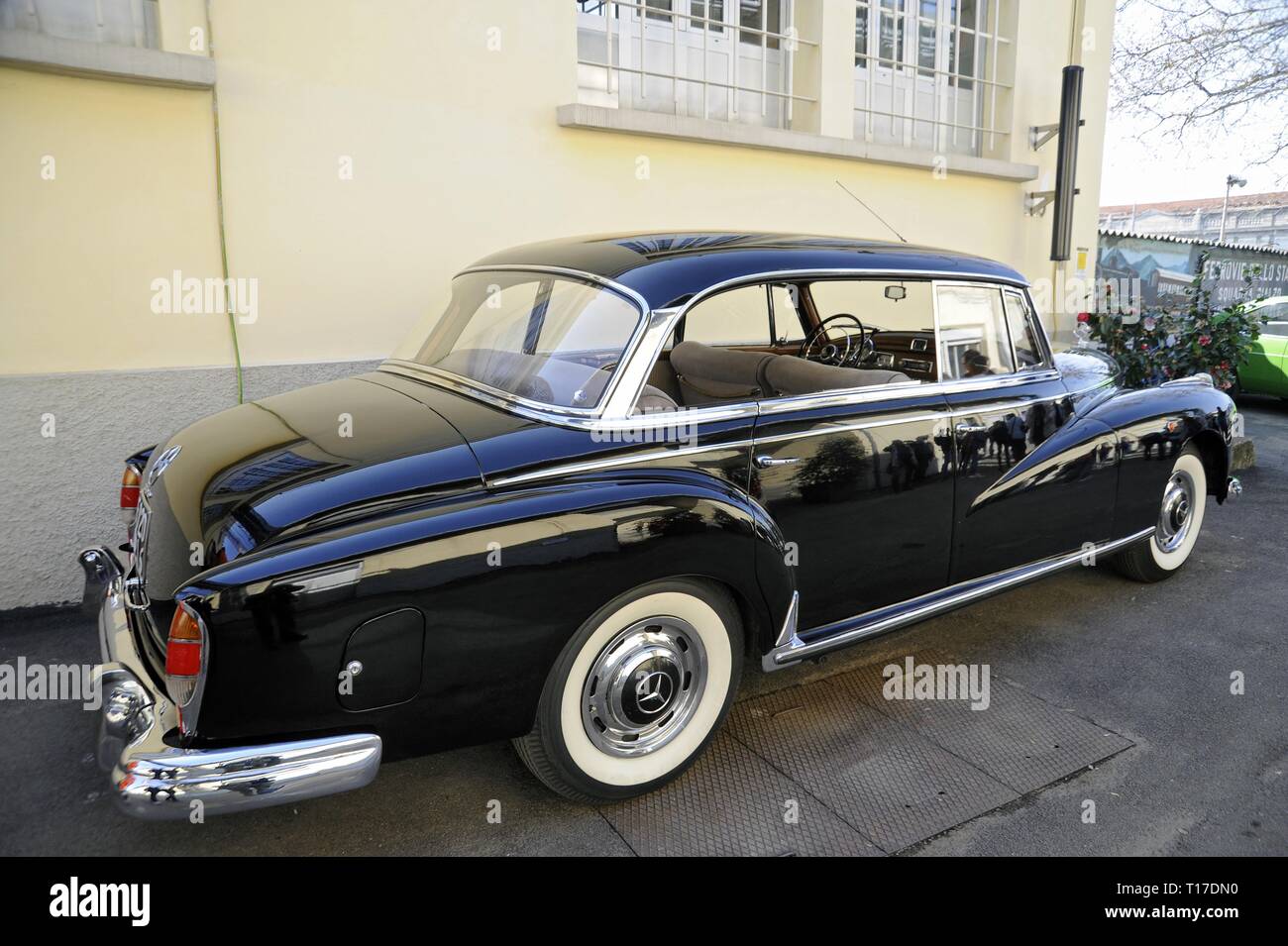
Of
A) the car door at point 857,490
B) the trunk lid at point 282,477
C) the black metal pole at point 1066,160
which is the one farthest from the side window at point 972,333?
the black metal pole at point 1066,160

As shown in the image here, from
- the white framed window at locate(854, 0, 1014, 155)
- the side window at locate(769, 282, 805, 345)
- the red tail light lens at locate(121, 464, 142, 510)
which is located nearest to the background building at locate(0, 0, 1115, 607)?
the white framed window at locate(854, 0, 1014, 155)

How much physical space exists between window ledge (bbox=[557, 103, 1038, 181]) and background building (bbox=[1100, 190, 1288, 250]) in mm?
30018

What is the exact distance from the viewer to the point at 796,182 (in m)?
7.39

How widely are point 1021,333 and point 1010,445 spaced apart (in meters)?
0.63

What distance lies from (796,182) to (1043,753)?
5.33m

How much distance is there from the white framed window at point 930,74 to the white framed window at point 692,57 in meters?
0.89

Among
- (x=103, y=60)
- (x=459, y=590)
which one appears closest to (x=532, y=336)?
(x=459, y=590)

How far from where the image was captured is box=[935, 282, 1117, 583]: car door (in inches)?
148

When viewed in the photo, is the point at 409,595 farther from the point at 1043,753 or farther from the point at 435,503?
the point at 1043,753

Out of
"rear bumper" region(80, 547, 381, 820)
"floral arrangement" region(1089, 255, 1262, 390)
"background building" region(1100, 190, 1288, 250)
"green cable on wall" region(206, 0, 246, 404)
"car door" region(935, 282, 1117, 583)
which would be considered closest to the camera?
"rear bumper" region(80, 547, 381, 820)

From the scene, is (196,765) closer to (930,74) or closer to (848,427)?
(848,427)

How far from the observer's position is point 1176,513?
5.00 metres

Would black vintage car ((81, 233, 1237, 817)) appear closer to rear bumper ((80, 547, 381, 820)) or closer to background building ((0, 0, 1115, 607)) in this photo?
rear bumper ((80, 547, 381, 820))

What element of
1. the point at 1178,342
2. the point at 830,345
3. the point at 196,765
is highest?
the point at 830,345
